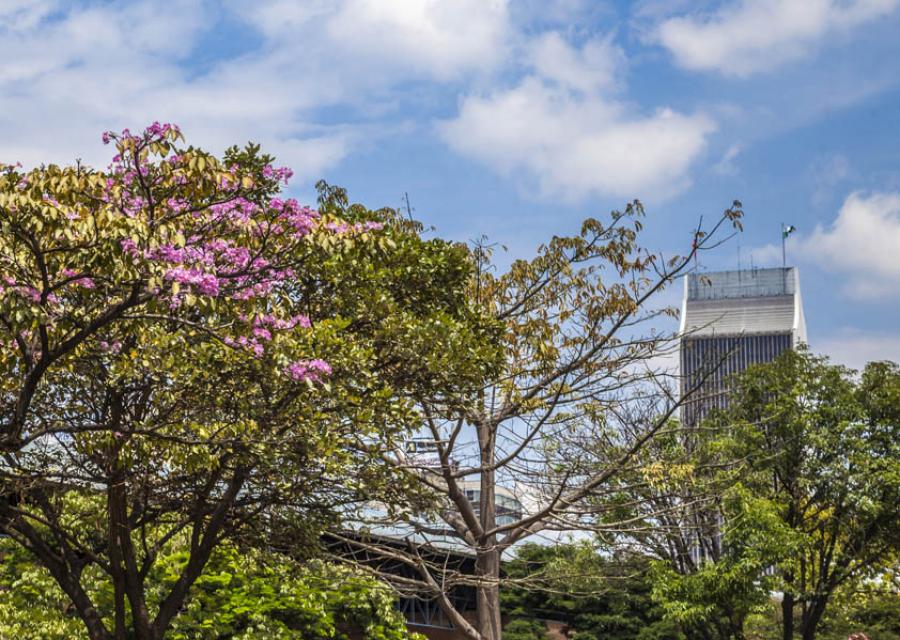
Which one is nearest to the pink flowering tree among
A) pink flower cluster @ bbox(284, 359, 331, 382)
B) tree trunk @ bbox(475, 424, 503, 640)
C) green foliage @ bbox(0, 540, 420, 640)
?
pink flower cluster @ bbox(284, 359, 331, 382)

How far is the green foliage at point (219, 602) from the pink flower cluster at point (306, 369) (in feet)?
24.6

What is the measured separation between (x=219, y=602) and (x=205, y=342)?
439 inches

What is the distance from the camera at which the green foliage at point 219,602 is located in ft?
61.8

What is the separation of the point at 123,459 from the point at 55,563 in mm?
3530

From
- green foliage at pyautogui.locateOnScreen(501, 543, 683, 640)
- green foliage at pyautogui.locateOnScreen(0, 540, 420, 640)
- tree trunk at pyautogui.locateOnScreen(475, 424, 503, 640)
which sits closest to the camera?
tree trunk at pyautogui.locateOnScreen(475, 424, 503, 640)

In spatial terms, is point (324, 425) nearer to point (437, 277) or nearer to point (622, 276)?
point (437, 277)

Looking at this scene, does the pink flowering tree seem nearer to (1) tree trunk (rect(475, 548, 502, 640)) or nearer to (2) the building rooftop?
(1) tree trunk (rect(475, 548, 502, 640))

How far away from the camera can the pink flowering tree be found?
30.7 feet

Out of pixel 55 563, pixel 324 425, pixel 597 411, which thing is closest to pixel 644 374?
pixel 597 411

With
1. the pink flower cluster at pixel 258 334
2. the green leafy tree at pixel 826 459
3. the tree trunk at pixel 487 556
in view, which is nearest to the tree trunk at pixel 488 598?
the tree trunk at pixel 487 556

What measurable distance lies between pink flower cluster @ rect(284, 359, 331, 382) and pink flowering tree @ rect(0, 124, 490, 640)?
2cm

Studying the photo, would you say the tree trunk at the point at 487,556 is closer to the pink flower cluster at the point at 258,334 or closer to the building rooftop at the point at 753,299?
the pink flower cluster at the point at 258,334

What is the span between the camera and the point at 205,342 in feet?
37.3

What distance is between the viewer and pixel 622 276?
1588cm
